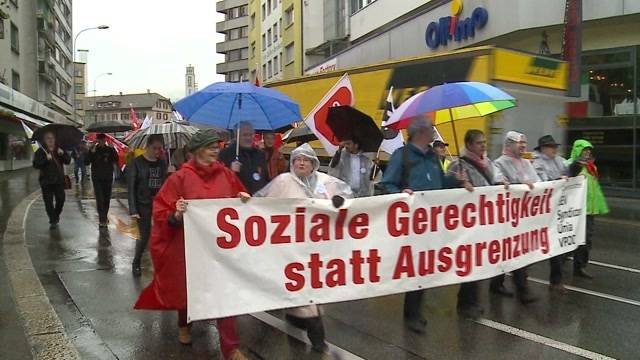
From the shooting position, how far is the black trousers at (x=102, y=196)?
11.0 meters

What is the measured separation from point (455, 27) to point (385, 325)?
15834mm

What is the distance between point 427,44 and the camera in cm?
2127

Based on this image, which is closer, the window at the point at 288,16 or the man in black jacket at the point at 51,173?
the man in black jacket at the point at 51,173

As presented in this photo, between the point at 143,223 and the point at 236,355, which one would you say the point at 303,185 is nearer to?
the point at 236,355

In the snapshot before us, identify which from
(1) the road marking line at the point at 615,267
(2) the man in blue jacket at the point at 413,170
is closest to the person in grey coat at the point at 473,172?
(2) the man in blue jacket at the point at 413,170

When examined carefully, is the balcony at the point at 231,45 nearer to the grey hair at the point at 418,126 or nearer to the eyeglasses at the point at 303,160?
the grey hair at the point at 418,126

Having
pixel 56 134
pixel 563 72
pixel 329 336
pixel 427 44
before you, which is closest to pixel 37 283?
pixel 329 336

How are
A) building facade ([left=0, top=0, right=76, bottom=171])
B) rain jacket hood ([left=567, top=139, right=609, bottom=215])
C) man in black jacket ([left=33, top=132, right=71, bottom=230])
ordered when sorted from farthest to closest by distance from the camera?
building facade ([left=0, top=0, right=76, bottom=171]) → man in black jacket ([left=33, top=132, right=71, bottom=230]) → rain jacket hood ([left=567, top=139, right=609, bottom=215])

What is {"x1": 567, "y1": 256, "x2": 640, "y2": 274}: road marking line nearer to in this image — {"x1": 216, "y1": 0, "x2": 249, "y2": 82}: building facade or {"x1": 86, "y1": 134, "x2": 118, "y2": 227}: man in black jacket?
{"x1": 86, "y1": 134, "x2": 118, "y2": 227}: man in black jacket

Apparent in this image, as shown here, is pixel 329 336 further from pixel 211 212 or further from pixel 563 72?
pixel 563 72

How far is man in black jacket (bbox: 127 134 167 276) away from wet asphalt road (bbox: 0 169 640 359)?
43 centimetres

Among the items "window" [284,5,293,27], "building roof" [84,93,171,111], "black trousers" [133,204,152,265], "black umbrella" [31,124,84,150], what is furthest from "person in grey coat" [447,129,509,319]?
"building roof" [84,93,171,111]

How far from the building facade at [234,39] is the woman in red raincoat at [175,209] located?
252ft

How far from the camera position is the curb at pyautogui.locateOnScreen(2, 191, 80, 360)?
459 centimetres
